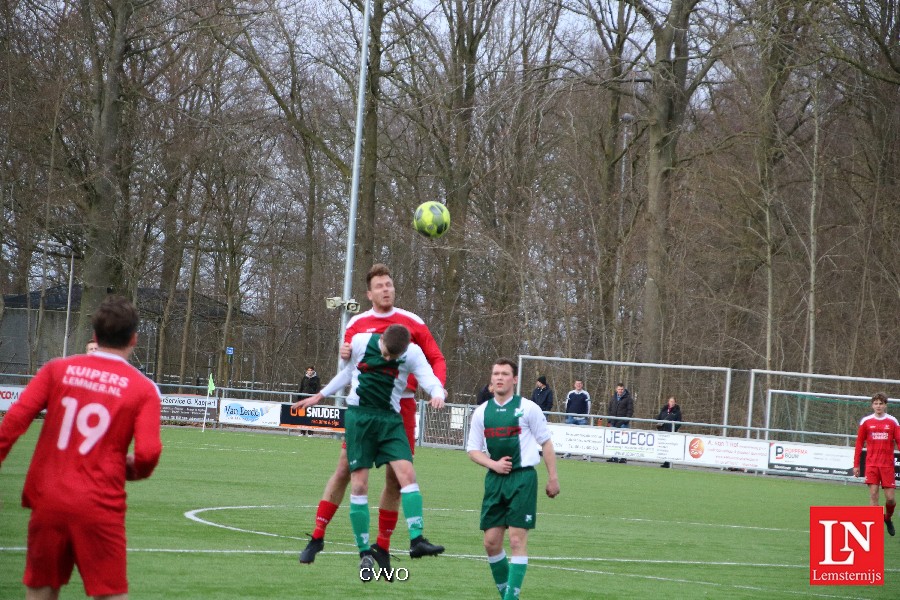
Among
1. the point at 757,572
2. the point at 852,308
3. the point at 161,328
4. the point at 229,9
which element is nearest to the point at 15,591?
the point at 757,572

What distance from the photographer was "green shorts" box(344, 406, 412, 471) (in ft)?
29.5

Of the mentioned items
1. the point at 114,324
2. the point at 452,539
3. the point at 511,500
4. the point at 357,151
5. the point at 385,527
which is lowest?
the point at 452,539

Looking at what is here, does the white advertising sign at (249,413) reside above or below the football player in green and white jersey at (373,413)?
below

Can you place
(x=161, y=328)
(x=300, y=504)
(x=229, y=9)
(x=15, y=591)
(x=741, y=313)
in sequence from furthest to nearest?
(x=161, y=328), (x=741, y=313), (x=229, y=9), (x=300, y=504), (x=15, y=591)

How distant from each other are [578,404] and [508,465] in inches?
804

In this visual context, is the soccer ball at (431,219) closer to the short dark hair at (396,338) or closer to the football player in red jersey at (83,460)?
the short dark hair at (396,338)

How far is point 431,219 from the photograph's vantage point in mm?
13500

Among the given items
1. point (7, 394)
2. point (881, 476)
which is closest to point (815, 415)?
point (881, 476)

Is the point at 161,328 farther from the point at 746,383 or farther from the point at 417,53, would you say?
the point at 746,383

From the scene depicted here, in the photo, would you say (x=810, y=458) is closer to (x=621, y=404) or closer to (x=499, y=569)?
(x=621, y=404)

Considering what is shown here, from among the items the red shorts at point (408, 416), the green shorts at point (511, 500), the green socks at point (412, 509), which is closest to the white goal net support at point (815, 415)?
the red shorts at point (408, 416)

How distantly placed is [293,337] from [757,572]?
104 feet

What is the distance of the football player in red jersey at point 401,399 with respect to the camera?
29.6 feet

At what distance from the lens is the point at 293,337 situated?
137 feet
